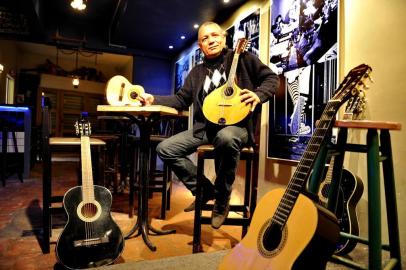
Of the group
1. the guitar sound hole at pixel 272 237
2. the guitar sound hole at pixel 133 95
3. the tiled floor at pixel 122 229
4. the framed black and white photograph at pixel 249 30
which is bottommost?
the tiled floor at pixel 122 229

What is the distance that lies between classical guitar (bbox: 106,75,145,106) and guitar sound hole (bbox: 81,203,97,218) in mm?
721

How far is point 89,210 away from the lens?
73.9 inches

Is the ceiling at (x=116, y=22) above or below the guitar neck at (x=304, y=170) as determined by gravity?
above

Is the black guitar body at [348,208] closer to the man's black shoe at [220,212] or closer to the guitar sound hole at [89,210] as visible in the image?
the man's black shoe at [220,212]

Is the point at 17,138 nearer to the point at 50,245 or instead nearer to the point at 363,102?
the point at 50,245

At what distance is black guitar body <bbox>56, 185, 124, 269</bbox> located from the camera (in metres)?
1.70

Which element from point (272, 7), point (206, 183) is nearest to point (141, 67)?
point (272, 7)

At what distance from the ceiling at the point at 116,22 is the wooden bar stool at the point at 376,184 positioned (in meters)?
2.98

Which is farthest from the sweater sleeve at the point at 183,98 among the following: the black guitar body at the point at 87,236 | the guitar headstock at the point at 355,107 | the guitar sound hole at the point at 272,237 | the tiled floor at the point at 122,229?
the guitar sound hole at the point at 272,237

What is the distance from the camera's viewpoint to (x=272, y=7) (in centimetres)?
308

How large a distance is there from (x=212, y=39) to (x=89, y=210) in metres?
1.53

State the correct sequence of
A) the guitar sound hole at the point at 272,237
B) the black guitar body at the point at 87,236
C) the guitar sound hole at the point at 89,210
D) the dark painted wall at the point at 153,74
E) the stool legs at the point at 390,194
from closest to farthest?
the guitar sound hole at the point at 272,237, the stool legs at the point at 390,194, the black guitar body at the point at 87,236, the guitar sound hole at the point at 89,210, the dark painted wall at the point at 153,74

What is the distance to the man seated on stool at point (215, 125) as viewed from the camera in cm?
193

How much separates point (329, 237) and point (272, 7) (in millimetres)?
2662
